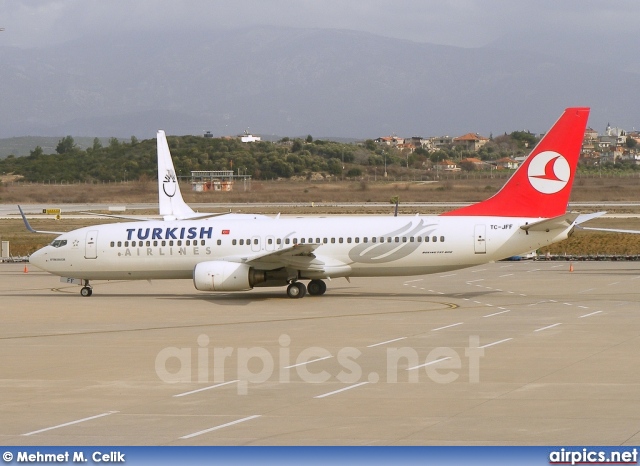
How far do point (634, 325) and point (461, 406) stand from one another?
1256 cm

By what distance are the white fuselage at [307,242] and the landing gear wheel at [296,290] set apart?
48 centimetres

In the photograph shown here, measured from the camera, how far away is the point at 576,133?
3694cm

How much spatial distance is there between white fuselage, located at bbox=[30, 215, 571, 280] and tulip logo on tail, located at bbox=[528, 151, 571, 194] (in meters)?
1.47

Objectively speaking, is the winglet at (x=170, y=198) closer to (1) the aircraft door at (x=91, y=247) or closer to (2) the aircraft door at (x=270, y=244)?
(1) the aircraft door at (x=91, y=247)

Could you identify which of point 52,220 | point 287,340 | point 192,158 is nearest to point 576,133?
point 287,340

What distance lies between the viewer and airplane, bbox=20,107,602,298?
36.4m

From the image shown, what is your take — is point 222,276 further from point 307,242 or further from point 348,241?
point 348,241

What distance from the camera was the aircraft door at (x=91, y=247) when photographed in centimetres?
3972

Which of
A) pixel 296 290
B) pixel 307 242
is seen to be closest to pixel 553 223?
pixel 307 242

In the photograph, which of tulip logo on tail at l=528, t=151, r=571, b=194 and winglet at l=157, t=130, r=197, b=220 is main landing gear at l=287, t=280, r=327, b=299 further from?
winglet at l=157, t=130, r=197, b=220

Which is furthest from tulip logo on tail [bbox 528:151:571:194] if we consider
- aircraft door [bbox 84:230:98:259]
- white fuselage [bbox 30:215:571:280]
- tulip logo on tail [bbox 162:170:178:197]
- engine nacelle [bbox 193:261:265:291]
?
tulip logo on tail [bbox 162:170:178:197]

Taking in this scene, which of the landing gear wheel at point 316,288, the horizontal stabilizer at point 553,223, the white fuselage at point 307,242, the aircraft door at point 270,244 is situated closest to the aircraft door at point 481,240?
the white fuselage at point 307,242

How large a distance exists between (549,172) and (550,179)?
26 centimetres

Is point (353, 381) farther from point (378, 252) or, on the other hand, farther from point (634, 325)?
point (378, 252)
